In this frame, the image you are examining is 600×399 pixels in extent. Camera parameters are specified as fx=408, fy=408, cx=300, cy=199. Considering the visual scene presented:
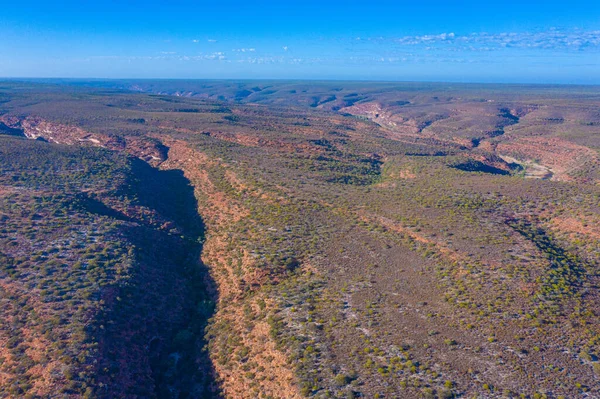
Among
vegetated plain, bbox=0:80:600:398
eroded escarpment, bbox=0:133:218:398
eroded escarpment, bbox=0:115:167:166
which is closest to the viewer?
vegetated plain, bbox=0:80:600:398

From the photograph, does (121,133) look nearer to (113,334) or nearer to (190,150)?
(190,150)

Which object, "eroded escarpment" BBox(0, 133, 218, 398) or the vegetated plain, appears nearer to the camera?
the vegetated plain

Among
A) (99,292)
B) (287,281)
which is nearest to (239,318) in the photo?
(287,281)

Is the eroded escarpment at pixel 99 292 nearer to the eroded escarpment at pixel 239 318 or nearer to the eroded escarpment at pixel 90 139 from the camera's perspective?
the eroded escarpment at pixel 239 318

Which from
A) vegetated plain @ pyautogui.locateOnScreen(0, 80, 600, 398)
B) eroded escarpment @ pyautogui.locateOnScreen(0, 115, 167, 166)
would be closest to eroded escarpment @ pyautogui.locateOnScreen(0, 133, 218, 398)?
vegetated plain @ pyautogui.locateOnScreen(0, 80, 600, 398)

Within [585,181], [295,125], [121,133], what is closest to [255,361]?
[585,181]

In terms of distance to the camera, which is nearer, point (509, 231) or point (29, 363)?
point (29, 363)

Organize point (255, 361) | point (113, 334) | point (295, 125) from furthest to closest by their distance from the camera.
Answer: point (295, 125), point (113, 334), point (255, 361)

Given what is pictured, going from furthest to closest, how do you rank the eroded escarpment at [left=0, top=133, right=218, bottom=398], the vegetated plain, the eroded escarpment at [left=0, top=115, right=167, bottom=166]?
the eroded escarpment at [left=0, top=115, right=167, bottom=166], the eroded escarpment at [left=0, top=133, right=218, bottom=398], the vegetated plain

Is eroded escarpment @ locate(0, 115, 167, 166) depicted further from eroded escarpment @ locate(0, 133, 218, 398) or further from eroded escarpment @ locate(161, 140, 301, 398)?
eroded escarpment @ locate(161, 140, 301, 398)

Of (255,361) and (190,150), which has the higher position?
(190,150)
